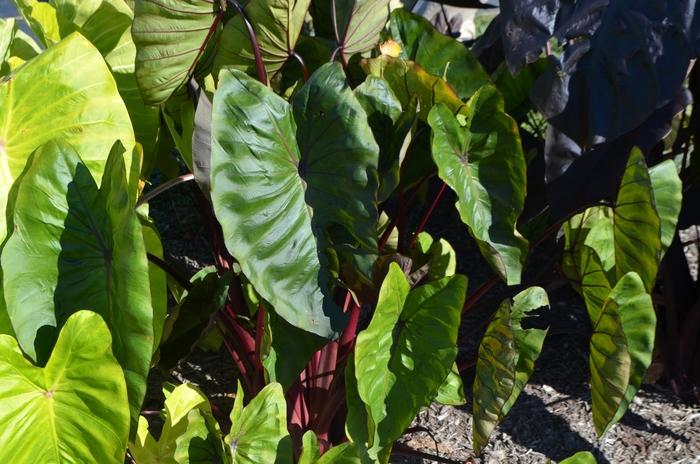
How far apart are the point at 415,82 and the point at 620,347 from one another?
21.6 inches

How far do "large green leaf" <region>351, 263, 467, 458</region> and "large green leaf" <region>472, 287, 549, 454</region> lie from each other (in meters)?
0.08

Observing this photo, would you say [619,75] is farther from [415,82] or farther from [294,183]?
[294,183]

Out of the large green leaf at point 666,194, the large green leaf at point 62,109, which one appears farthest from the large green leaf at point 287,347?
the large green leaf at point 666,194

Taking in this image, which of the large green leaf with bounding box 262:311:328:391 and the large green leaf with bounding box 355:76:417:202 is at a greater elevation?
the large green leaf with bounding box 355:76:417:202

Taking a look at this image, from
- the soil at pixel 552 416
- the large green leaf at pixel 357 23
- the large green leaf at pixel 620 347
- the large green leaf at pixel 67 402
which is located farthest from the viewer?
the soil at pixel 552 416

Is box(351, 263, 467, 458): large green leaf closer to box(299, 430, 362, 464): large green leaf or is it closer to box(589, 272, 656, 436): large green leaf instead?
box(299, 430, 362, 464): large green leaf

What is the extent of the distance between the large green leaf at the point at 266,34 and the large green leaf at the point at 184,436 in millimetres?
576

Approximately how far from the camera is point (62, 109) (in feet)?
4.75

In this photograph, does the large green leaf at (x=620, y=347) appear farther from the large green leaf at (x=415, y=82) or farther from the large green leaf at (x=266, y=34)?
the large green leaf at (x=266, y=34)

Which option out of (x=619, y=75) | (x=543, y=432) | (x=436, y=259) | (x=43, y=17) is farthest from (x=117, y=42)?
(x=543, y=432)

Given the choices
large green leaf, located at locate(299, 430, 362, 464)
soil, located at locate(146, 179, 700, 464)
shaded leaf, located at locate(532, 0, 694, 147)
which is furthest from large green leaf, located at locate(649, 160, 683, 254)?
large green leaf, located at locate(299, 430, 362, 464)

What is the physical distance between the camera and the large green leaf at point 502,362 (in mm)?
1429

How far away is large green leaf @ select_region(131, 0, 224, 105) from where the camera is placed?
55.3 inches

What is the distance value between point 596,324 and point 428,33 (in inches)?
26.1
